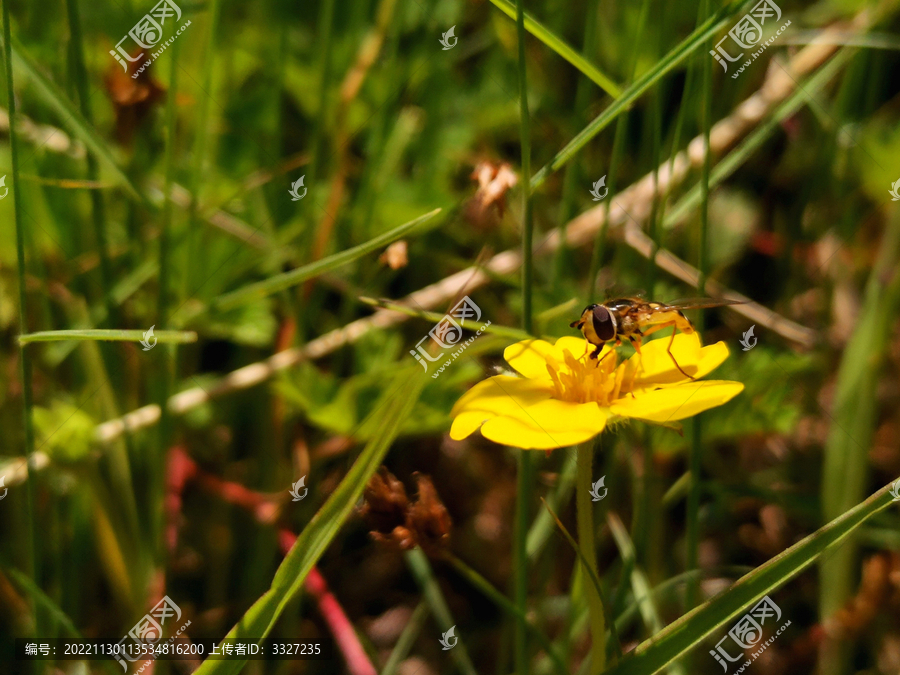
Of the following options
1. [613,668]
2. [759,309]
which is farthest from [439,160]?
[613,668]

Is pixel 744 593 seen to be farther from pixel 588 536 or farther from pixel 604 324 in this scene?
pixel 604 324

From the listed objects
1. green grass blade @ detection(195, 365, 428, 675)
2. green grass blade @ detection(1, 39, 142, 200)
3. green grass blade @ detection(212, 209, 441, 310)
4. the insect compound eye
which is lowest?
green grass blade @ detection(195, 365, 428, 675)

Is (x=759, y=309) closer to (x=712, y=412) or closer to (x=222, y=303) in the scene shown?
(x=712, y=412)

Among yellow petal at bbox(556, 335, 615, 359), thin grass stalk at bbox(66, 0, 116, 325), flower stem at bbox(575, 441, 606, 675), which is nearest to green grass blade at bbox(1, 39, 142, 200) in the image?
thin grass stalk at bbox(66, 0, 116, 325)

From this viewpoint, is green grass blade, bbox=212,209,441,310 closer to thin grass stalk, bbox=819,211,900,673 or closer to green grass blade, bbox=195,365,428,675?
green grass blade, bbox=195,365,428,675

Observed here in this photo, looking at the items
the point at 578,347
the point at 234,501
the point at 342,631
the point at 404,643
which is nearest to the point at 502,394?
the point at 578,347

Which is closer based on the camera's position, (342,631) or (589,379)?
(589,379)

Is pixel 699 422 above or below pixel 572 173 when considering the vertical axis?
below
